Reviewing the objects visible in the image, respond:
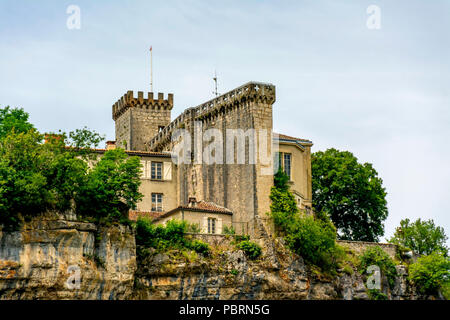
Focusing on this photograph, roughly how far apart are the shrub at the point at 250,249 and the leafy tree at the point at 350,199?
58.6ft

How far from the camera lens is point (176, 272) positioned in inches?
2849

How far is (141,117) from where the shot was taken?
9906 cm

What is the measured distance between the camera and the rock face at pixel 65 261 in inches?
2579

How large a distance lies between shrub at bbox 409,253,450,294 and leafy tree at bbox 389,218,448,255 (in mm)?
7756

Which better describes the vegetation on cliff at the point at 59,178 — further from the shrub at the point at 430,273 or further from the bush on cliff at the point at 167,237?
the shrub at the point at 430,273

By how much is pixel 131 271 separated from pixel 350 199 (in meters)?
27.8

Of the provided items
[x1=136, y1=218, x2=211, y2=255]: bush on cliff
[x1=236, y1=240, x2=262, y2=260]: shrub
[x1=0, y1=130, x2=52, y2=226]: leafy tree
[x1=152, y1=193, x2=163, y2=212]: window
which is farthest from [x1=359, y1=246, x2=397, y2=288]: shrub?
[x1=0, y1=130, x2=52, y2=226]: leafy tree

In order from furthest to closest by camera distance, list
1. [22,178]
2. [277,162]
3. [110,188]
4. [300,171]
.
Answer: [300,171], [277,162], [110,188], [22,178]

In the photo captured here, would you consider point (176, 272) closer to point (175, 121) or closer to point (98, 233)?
point (98, 233)

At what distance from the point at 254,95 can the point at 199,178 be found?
25.8 ft

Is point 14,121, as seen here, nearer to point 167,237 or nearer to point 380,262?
point 167,237

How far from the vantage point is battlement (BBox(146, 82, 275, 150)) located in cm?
7938

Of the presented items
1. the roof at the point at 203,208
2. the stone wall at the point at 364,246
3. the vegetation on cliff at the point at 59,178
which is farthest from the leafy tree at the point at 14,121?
the stone wall at the point at 364,246

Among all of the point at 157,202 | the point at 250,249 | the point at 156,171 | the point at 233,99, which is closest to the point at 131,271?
the point at 250,249
